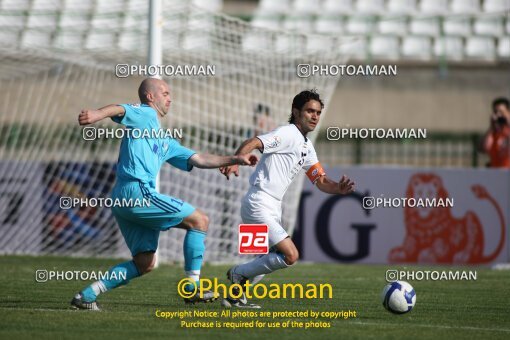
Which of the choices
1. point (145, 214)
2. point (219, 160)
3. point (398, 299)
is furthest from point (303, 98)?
Answer: point (398, 299)

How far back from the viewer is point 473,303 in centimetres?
838

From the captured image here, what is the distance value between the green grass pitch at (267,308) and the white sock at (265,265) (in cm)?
31

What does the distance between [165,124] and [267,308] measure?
19.6ft

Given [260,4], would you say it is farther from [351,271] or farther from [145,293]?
[145,293]

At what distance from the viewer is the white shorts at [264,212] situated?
7598 mm

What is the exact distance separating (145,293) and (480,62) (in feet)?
47.3

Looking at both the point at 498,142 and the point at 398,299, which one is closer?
the point at 398,299

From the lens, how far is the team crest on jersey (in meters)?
7.57

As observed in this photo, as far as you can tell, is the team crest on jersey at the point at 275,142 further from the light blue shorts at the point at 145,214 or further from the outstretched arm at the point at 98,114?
the outstretched arm at the point at 98,114

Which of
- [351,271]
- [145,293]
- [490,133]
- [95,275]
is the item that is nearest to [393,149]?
[490,133]

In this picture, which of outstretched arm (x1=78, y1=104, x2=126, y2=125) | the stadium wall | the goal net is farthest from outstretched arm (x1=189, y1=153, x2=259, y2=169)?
the stadium wall

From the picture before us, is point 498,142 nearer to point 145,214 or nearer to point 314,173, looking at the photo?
point 314,173

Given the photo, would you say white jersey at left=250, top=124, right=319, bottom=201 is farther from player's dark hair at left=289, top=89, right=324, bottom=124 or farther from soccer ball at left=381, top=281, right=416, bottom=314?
soccer ball at left=381, top=281, right=416, bottom=314

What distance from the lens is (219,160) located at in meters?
7.09
